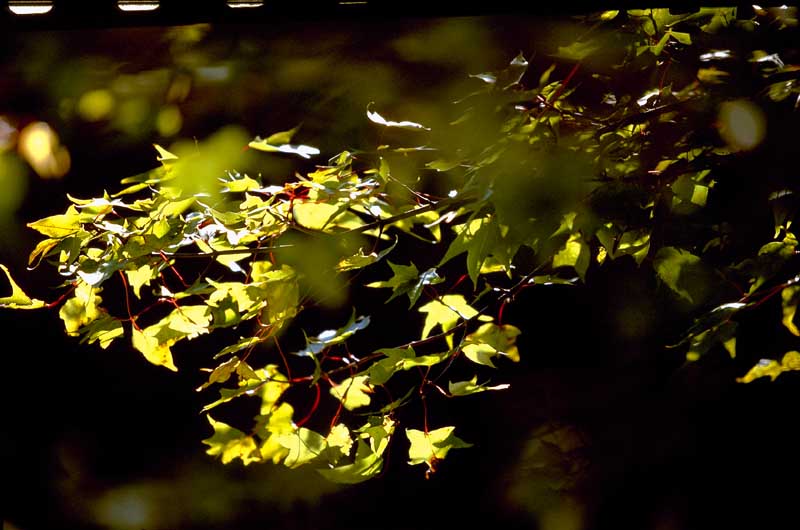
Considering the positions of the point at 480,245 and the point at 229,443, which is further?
the point at 229,443

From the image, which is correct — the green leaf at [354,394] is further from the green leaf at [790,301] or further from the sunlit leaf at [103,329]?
the green leaf at [790,301]

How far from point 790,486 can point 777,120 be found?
0.94m

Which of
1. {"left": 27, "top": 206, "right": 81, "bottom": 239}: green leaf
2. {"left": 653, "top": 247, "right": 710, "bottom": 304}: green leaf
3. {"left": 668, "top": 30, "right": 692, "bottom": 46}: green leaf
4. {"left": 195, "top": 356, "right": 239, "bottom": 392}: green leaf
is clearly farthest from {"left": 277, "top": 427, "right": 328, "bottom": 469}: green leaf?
{"left": 668, "top": 30, "right": 692, "bottom": 46}: green leaf

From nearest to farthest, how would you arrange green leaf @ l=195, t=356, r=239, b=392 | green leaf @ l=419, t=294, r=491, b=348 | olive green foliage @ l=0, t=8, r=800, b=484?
olive green foliage @ l=0, t=8, r=800, b=484
green leaf @ l=195, t=356, r=239, b=392
green leaf @ l=419, t=294, r=491, b=348

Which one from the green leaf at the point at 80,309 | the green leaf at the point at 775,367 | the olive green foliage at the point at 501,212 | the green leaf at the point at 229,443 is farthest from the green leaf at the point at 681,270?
the green leaf at the point at 80,309

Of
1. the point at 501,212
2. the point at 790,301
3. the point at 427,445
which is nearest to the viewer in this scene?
the point at 501,212

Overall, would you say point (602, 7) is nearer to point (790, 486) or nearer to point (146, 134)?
point (146, 134)

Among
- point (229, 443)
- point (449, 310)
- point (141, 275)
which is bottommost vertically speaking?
point (229, 443)

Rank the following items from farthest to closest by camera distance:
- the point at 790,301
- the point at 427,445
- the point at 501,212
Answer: the point at 427,445 → the point at 790,301 → the point at 501,212

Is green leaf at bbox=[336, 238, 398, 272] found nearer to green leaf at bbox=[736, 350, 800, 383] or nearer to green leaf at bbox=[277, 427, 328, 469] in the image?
green leaf at bbox=[277, 427, 328, 469]

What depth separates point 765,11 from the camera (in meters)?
0.62

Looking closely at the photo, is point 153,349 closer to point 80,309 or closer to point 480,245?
point 80,309

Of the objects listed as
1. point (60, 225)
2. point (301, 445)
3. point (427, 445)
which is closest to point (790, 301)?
point (427, 445)

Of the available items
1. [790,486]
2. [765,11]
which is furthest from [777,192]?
[790,486]
